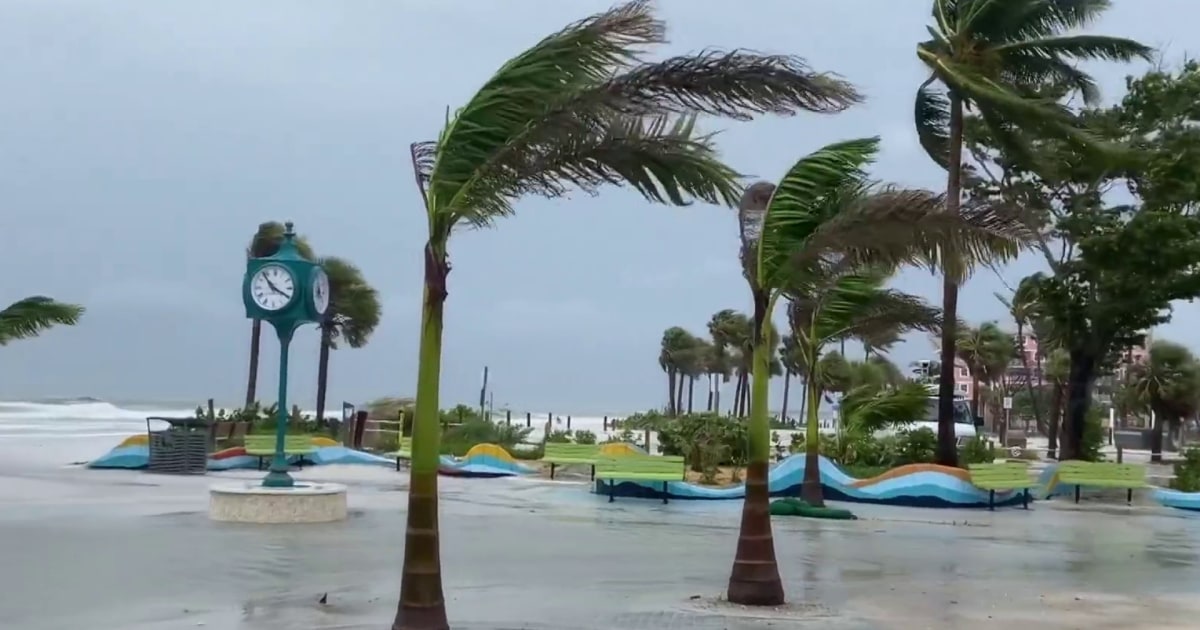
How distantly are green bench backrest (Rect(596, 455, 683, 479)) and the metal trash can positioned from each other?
8.63 m

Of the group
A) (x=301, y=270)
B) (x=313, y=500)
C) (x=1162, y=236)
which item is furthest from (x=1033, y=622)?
(x=1162, y=236)

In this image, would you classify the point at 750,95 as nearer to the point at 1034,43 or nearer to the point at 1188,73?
the point at 1034,43

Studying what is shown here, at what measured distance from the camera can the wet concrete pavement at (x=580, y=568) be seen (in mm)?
8891

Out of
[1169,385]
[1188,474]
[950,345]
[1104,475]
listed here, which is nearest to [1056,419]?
[1169,385]

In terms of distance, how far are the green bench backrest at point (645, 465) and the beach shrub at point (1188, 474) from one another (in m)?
9.57

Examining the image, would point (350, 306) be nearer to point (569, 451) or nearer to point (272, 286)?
point (569, 451)

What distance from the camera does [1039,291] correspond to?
2714cm

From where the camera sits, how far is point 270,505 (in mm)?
14758

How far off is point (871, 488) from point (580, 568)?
9.84m

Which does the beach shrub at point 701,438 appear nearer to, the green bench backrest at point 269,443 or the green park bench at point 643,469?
the green park bench at point 643,469

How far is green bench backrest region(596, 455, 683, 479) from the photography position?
1906 cm

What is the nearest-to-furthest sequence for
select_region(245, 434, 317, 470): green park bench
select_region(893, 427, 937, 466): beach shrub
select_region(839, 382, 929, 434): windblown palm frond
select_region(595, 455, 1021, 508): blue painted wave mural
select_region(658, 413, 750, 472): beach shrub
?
select_region(839, 382, 929, 434): windblown palm frond, select_region(595, 455, 1021, 508): blue painted wave mural, select_region(245, 434, 317, 470): green park bench, select_region(658, 413, 750, 472): beach shrub, select_region(893, 427, 937, 466): beach shrub

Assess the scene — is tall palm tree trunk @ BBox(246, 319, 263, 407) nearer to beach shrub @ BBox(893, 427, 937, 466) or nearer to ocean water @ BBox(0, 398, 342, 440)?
ocean water @ BBox(0, 398, 342, 440)

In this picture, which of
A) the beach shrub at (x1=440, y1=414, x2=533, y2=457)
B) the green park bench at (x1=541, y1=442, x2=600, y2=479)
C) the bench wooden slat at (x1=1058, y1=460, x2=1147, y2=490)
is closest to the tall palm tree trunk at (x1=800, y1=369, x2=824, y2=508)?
the green park bench at (x1=541, y1=442, x2=600, y2=479)
